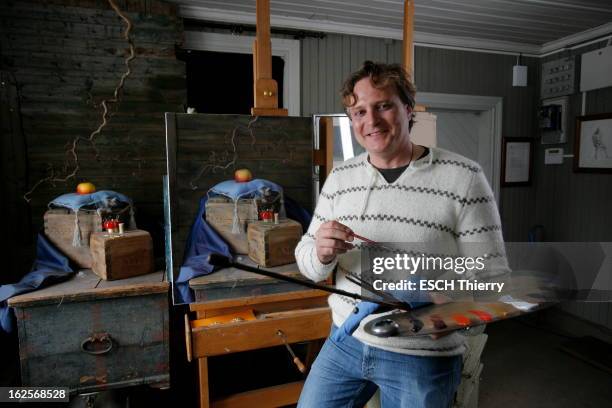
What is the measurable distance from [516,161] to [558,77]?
728 millimetres

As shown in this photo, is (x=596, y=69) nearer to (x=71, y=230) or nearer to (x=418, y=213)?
(x=418, y=213)

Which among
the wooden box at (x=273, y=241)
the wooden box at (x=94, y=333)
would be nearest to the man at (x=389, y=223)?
the wooden box at (x=273, y=241)

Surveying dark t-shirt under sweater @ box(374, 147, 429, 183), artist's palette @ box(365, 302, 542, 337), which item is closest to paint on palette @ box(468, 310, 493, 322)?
artist's palette @ box(365, 302, 542, 337)

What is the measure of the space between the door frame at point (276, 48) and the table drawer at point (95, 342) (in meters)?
1.62

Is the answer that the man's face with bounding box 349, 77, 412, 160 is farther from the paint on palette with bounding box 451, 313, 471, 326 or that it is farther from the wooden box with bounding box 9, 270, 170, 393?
the wooden box with bounding box 9, 270, 170, 393

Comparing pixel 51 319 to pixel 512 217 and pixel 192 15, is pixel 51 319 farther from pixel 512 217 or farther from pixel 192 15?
pixel 512 217

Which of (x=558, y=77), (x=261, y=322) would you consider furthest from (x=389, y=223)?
(x=558, y=77)

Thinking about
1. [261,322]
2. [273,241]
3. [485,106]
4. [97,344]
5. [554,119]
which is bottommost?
[97,344]

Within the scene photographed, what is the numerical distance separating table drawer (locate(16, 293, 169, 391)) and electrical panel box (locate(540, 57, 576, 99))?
3355 mm

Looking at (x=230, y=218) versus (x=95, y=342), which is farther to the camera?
(x=230, y=218)

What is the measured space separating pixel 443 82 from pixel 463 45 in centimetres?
32

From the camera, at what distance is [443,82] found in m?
3.31

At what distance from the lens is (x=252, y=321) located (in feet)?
Answer: 5.30

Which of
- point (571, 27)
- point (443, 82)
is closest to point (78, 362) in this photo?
point (443, 82)
